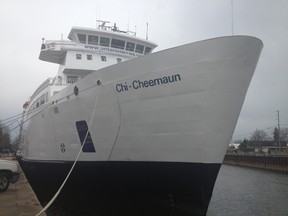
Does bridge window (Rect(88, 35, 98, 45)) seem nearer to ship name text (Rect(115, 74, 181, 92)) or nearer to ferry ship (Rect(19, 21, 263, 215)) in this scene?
ferry ship (Rect(19, 21, 263, 215))

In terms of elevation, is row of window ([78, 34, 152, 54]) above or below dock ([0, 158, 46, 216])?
above

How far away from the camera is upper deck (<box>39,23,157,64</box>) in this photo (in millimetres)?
14922

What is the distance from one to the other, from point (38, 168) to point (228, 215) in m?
8.30

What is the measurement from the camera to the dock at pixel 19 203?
7.72 meters

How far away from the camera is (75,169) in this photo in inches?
429

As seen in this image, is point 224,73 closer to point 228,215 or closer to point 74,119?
point 74,119

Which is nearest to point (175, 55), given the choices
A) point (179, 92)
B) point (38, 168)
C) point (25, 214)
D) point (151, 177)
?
point (179, 92)

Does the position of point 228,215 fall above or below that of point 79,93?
below

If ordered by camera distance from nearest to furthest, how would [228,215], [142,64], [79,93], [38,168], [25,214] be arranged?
1. [25,214]
2. [142,64]
3. [79,93]
4. [228,215]
5. [38,168]

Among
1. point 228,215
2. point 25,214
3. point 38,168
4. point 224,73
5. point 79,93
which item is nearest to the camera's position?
point 25,214

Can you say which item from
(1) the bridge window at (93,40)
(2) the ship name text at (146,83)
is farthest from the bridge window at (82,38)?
(2) the ship name text at (146,83)

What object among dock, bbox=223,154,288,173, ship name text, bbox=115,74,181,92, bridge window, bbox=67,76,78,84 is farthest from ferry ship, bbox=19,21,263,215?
dock, bbox=223,154,288,173

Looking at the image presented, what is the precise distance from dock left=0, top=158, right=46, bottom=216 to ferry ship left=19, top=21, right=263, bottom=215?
5.73ft

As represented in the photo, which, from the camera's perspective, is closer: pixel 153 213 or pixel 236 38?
pixel 236 38
